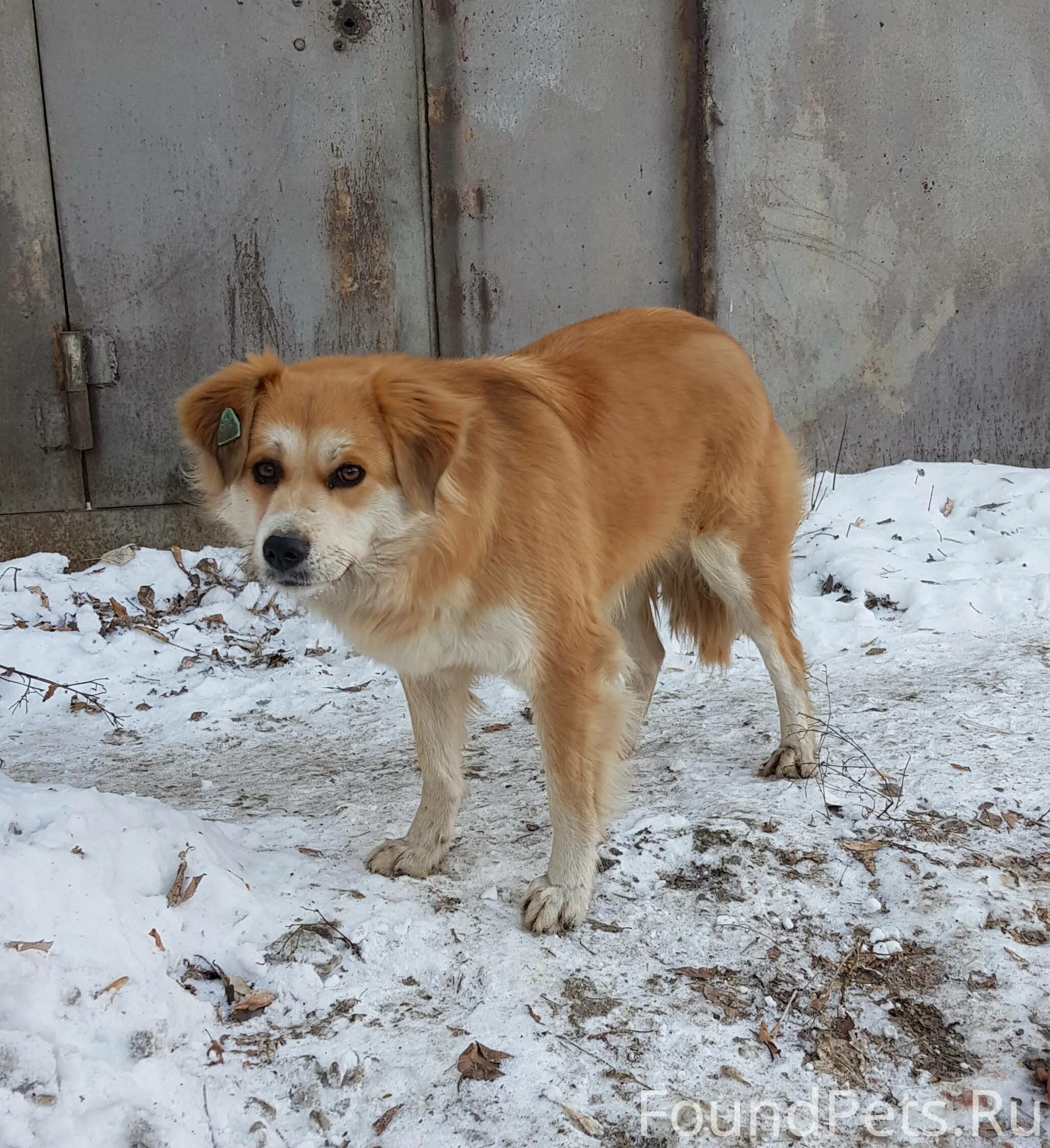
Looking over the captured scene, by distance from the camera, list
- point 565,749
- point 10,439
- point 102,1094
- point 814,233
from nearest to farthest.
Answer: point 102,1094 < point 565,749 < point 10,439 < point 814,233

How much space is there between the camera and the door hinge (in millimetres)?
5125

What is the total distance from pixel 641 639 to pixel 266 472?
1820mm

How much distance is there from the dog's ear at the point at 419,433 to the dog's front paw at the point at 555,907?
41.5 inches

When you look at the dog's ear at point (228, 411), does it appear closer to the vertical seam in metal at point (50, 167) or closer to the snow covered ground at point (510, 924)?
the snow covered ground at point (510, 924)

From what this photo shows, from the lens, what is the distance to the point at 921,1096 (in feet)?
6.45

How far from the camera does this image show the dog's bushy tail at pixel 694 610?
360 centimetres

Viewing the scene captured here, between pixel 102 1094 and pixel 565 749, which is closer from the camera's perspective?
pixel 102 1094

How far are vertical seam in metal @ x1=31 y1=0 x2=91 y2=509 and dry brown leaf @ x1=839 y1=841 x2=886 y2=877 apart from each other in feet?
14.3

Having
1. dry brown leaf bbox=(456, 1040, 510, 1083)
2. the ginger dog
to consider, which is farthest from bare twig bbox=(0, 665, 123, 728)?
dry brown leaf bbox=(456, 1040, 510, 1083)

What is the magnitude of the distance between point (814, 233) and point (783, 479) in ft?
9.46

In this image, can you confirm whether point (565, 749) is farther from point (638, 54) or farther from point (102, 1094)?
point (638, 54)

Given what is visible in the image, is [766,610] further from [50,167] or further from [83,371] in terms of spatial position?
[50,167]

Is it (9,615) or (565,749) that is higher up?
(565,749)

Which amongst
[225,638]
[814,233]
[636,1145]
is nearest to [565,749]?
[636,1145]
